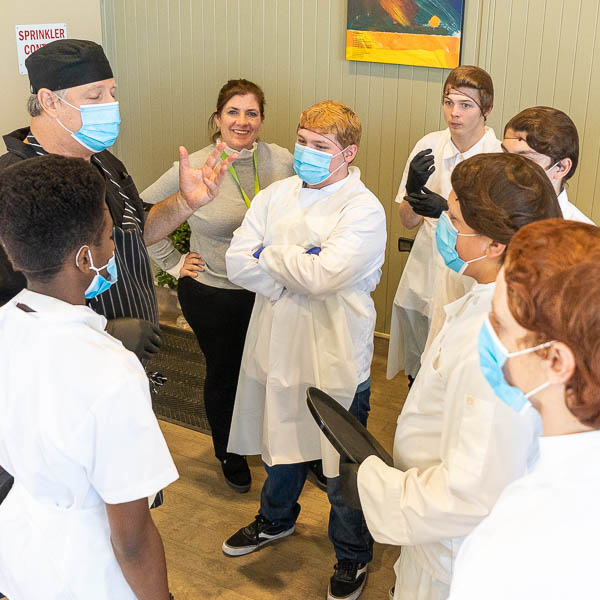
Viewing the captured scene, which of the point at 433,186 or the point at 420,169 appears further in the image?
the point at 433,186

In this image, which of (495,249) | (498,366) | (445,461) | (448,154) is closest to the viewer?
(498,366)

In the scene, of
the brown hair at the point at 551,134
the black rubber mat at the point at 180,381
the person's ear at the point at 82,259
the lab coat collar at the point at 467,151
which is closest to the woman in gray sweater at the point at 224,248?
the black rubber mat at the point at 180,381

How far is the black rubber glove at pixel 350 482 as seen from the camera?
74.7 inches

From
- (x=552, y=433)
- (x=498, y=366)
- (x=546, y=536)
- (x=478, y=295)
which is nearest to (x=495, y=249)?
(x=478, y=295)

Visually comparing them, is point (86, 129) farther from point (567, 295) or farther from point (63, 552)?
point (567, 295)

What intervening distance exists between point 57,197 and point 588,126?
316 centimetres

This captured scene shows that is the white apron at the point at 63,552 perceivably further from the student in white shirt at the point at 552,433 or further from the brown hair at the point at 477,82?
the brown hair at the point at 477,82

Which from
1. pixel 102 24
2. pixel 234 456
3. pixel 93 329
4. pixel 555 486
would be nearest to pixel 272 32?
pixel 102 24

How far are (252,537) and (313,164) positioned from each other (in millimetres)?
1396

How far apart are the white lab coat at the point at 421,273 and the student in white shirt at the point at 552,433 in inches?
94.8

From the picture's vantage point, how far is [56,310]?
4.96 feet

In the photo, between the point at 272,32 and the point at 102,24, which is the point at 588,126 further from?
the point at 102,24

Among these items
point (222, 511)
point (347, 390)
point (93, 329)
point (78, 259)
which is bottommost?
point (222, 511)

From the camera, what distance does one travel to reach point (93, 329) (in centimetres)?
155
